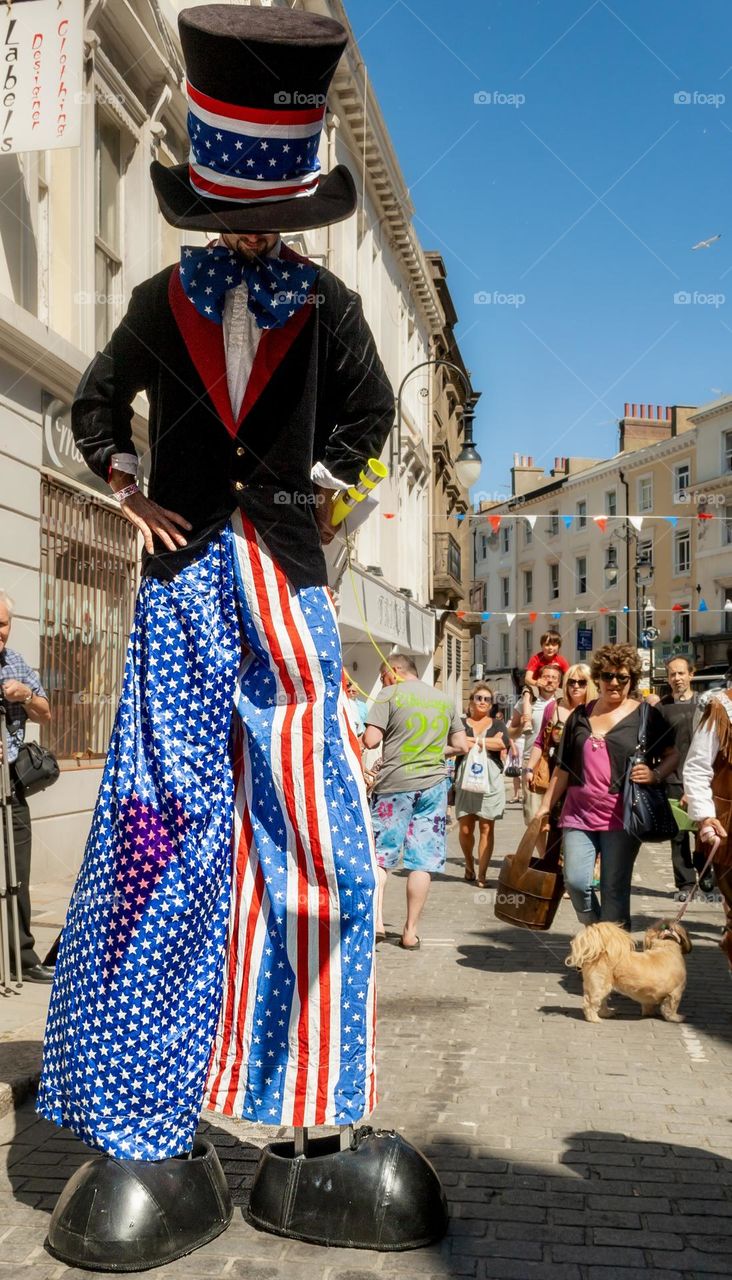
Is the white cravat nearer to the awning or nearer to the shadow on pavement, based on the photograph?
the shadow on pavement

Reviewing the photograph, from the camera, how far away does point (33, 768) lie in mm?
6109

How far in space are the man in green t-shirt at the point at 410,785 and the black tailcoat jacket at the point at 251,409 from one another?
517 cm

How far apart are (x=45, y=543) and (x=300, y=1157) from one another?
27.0 feet

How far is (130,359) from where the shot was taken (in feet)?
9.50

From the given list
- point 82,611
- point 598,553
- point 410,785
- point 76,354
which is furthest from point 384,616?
point 598,553

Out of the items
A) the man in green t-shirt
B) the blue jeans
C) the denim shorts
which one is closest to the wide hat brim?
the blue jeans

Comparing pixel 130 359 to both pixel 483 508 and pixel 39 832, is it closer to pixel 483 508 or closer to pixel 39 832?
pixel 39 832

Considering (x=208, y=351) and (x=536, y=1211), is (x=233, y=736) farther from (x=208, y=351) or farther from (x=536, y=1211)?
(x=536, y=1211)

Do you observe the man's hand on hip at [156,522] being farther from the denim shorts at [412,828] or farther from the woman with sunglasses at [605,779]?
the denim shorts at [412,828]

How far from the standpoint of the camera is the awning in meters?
Result: 21.0

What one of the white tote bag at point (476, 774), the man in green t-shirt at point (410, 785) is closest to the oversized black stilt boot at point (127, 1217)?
the man in green t-shirt at point (410, 785)

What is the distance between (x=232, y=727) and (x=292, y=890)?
0.37 m

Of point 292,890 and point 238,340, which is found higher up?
point 238,340

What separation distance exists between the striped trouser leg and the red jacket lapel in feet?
0.82
